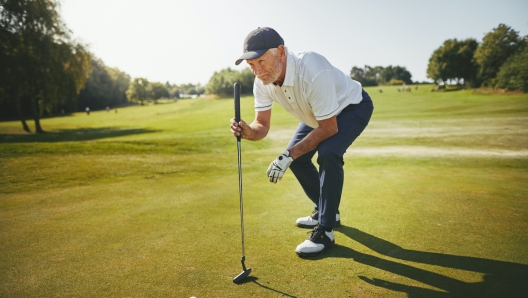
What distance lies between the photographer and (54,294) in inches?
86.2

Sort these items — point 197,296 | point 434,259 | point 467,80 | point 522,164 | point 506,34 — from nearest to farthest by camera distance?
point 197,296, point 434,259, point 522,164, point 506,34, point 467,80

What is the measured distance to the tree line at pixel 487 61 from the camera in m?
41.0

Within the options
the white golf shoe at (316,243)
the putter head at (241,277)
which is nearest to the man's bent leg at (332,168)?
the white golf shoe at (316,243)

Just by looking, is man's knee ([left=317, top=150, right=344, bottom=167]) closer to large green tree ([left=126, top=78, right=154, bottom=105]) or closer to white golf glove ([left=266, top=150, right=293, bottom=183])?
white golf glove ([left=266, top=150, right=293, bottom=183])

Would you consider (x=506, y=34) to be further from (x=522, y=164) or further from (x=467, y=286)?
(x=467, y=286)

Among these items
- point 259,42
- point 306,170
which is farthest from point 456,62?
point 259,42

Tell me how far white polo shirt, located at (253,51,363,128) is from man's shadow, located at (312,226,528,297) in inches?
54.4

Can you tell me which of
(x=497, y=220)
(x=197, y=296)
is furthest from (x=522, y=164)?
(x=197, y=296)

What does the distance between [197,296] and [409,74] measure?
161726 millimetres

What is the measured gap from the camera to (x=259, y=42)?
2.93 metres

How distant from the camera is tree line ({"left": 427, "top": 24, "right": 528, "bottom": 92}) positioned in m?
41.0

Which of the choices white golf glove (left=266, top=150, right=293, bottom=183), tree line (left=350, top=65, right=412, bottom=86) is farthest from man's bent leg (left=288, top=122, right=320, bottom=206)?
tree line (left=350, top=65, right=412, bottom=86)

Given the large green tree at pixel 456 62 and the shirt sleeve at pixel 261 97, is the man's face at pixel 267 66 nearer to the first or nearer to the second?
the shirt sleeve at pixel 261 97

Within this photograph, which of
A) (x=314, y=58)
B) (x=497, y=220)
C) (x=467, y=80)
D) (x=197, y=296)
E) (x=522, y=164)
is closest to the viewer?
(x=197, y=296)
